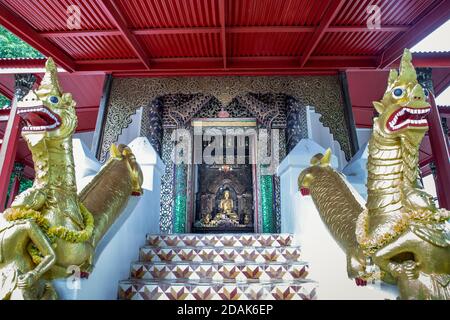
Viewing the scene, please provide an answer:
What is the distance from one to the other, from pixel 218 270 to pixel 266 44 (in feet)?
11.5

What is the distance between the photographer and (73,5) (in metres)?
3.97

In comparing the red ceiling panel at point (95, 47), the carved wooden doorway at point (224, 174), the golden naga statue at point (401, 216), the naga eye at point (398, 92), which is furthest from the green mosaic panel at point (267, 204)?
the naga eye at point (398, 92)

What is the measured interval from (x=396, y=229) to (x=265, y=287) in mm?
1170

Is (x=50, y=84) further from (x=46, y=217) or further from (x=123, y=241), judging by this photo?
(x=123, y=241)

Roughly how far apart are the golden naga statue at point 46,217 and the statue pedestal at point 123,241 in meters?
0.10

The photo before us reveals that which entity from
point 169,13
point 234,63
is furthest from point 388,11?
point 169,13

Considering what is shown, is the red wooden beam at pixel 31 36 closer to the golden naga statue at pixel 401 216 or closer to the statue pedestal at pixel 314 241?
the statue pedestal at pixel 314 241

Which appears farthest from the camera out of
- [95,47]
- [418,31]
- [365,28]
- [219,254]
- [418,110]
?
[95,47]

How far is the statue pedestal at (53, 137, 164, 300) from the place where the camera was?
1933mm

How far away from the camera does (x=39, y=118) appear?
6.23 feet

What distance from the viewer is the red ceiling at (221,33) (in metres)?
3.94

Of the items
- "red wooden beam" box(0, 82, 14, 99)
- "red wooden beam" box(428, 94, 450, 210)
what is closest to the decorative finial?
"red wooden beam" box(428, 94, 450, 210)
